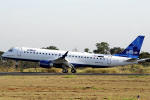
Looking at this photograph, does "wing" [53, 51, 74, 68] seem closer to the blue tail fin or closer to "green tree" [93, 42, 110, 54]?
the blue tail fin

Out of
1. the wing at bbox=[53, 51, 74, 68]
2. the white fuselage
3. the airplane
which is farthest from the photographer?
the white fuselage

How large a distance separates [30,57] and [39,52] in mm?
1425

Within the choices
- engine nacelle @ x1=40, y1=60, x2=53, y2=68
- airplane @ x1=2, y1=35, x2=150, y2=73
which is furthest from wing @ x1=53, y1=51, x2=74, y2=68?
engine nacelle @ x1=40, y1=60, x2=53, y2=68

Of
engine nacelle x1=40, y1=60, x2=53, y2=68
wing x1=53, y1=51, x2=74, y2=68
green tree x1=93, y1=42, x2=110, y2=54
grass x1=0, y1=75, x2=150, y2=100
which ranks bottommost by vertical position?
grass x1=0, y1=75, x2=150, y2=100

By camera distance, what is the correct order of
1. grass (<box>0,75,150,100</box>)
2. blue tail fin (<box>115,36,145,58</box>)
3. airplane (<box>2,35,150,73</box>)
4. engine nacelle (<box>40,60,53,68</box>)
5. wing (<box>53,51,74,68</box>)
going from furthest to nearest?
blue tail fin (<box>115,36,145,58</box>)
airplane (<box>2,35,150,73</box>)
wing (<box>53,51,74,68</box>)
engine nacelle (<box>40,60,53,68</box>)
grass (<box>0,75,150,100</box>)

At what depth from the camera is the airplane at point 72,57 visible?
2111 inches

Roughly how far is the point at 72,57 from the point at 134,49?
9126mm

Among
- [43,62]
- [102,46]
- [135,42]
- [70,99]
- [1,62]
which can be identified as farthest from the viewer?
[102,46]

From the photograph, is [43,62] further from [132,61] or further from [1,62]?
[1,62]

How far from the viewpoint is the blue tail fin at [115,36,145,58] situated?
2238 inches

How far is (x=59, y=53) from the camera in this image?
2178 inches

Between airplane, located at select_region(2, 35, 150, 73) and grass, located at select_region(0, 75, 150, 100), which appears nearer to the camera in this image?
grass, located at select_region(0, 75, 150, 100)

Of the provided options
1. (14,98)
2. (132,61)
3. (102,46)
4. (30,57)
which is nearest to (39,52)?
(30,57)

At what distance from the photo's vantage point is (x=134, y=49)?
56.8 metres
